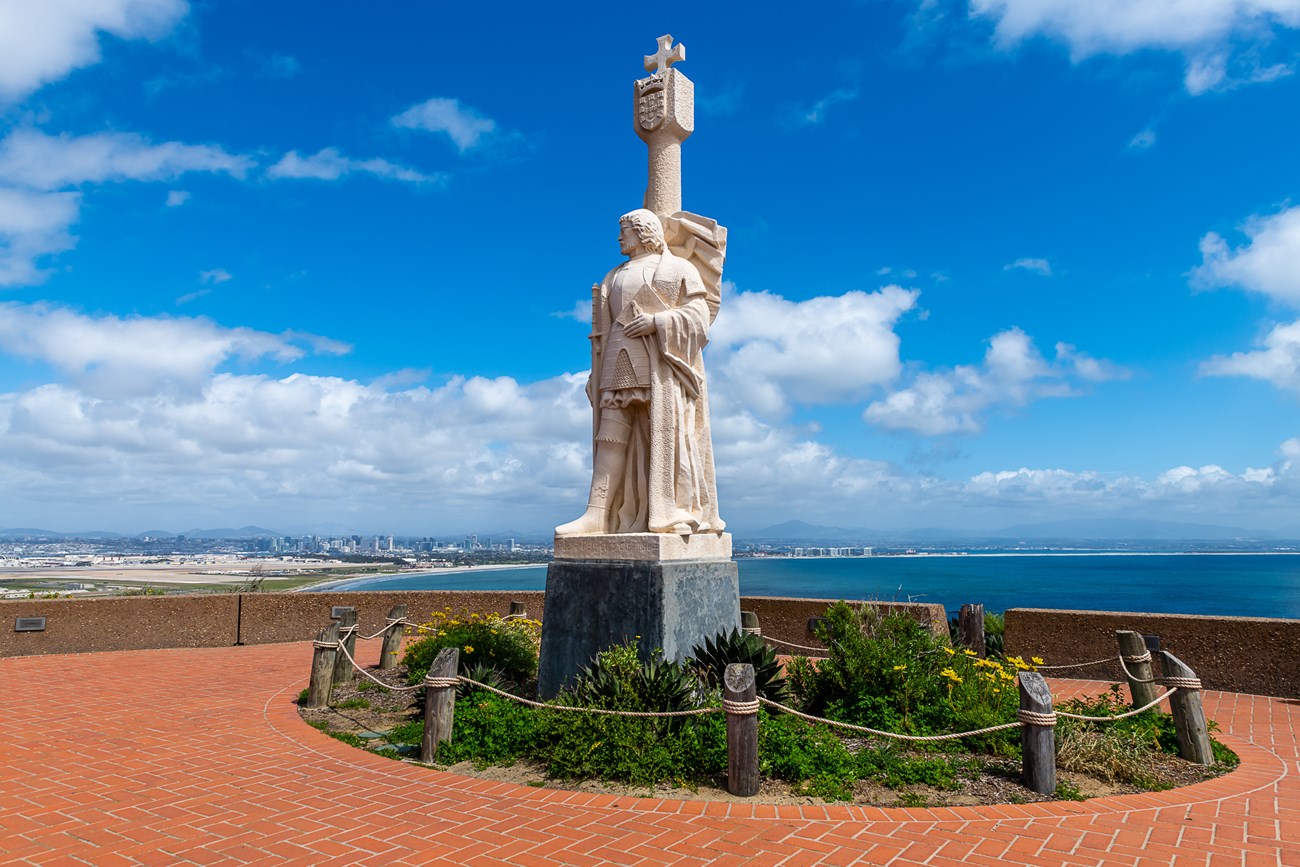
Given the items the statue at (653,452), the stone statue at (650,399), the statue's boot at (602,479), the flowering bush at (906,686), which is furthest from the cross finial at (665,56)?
the flowering bush at (906,686)

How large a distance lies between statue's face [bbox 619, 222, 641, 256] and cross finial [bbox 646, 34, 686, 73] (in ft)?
6.71

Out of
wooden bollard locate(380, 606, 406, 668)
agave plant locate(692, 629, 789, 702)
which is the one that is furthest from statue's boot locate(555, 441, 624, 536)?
wooden bollard locate(380, 606, 406, 668)

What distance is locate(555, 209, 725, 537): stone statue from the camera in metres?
8.06

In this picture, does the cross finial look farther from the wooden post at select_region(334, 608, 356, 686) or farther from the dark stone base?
the wooden post at select_region(334, 608, 356, 686)

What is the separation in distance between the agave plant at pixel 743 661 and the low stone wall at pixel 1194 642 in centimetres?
513

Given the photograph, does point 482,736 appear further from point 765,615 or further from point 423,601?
point 423,601

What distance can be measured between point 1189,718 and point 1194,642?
4.20m

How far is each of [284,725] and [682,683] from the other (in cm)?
380

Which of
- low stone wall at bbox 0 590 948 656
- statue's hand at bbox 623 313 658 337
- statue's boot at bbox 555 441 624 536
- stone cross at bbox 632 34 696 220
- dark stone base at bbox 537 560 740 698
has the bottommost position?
low stone wall at bbox 0 590 948 656

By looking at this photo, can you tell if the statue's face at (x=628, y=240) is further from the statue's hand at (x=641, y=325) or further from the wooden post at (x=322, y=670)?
the wooden post at (x=322, y=670)

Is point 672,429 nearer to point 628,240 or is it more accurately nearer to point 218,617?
point 628,240

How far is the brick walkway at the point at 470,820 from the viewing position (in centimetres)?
429

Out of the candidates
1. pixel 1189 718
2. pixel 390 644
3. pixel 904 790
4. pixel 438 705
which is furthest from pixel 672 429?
pixel 390 644

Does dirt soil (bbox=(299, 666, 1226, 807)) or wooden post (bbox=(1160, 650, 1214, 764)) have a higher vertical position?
wooden post (bbox=(1160, 650, 1214, 764))
